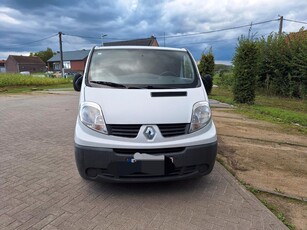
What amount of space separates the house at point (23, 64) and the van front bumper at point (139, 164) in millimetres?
83454

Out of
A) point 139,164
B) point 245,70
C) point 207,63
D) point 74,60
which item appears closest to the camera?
point 139,164

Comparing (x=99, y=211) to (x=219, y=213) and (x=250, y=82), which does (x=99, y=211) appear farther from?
(x=250, y=82)

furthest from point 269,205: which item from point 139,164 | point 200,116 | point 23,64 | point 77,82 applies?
point 23,64

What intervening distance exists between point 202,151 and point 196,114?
466 mm

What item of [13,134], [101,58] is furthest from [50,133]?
[101,58]

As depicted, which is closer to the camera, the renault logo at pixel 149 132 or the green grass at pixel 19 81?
the renault logo at pixel 149 132

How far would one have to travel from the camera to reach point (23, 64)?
77.0 meters

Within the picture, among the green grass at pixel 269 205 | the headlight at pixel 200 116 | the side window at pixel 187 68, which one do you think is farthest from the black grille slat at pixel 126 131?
the green grass at pixel 269 205

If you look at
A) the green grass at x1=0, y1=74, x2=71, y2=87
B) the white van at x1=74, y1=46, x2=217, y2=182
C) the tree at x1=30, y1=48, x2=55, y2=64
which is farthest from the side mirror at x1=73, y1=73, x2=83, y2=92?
the tree at x1=30, y1=48, x2=55, y2=64

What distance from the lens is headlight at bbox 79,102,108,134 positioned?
2904 millimetres

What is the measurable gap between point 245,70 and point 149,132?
382 inches

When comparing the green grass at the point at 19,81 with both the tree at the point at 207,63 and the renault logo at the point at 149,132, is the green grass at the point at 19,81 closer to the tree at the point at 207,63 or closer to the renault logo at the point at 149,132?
the tree at the point at 207,63

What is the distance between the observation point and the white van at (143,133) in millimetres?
2809

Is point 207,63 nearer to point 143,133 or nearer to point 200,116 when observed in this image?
point 200,116
